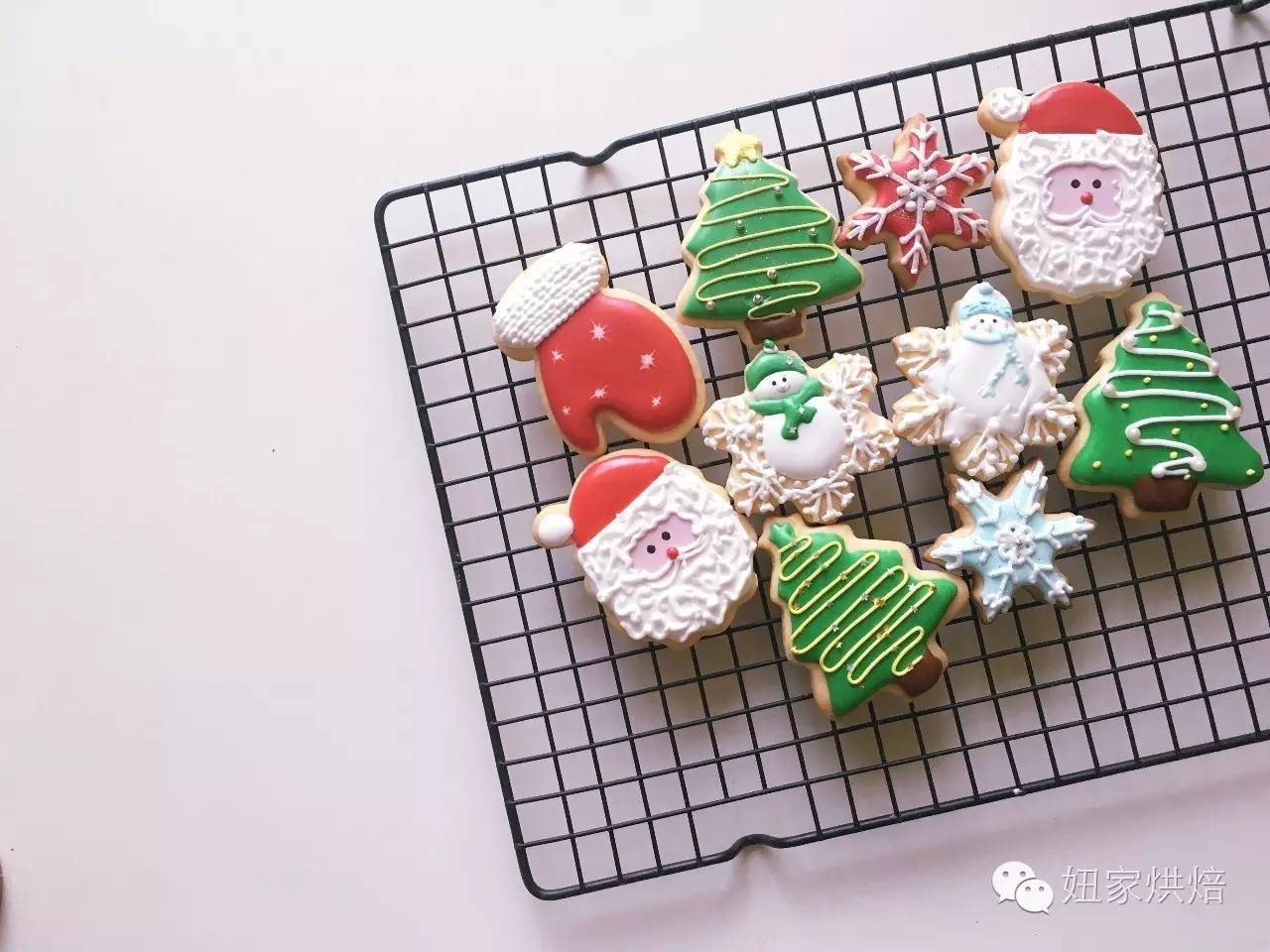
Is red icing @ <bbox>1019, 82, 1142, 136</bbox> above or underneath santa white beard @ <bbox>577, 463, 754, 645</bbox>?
above

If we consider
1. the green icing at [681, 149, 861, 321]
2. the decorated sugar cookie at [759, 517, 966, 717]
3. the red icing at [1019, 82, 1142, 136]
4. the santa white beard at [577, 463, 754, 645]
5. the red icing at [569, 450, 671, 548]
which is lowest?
the decorated sugar cookie at [759, 517, 966, 717]

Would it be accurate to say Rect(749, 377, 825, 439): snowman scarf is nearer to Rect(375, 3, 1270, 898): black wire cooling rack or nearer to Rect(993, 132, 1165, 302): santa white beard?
Rect(375, 3, 1270, 898): black wire cooling rack

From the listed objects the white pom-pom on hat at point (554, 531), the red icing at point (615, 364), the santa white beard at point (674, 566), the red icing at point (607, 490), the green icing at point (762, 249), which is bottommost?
the santa white beard at point (674, 566)

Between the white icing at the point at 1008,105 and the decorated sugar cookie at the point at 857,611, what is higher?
the white icing at the point at 1008,105

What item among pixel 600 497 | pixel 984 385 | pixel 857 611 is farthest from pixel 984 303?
pixel 600 497

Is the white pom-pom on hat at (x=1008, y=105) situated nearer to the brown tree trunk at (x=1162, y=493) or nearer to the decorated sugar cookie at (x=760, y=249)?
the decorated sugar cookie at (x=760, y=249)

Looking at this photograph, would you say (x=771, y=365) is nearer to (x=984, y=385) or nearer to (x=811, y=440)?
(x=811, y=440)

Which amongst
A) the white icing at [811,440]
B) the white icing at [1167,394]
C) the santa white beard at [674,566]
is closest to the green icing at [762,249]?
the white icing at [811,440]

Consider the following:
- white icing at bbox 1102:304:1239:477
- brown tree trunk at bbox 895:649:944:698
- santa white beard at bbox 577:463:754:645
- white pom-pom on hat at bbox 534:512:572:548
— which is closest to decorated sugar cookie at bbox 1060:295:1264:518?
white icing at bbox 1102:304:1239:477
